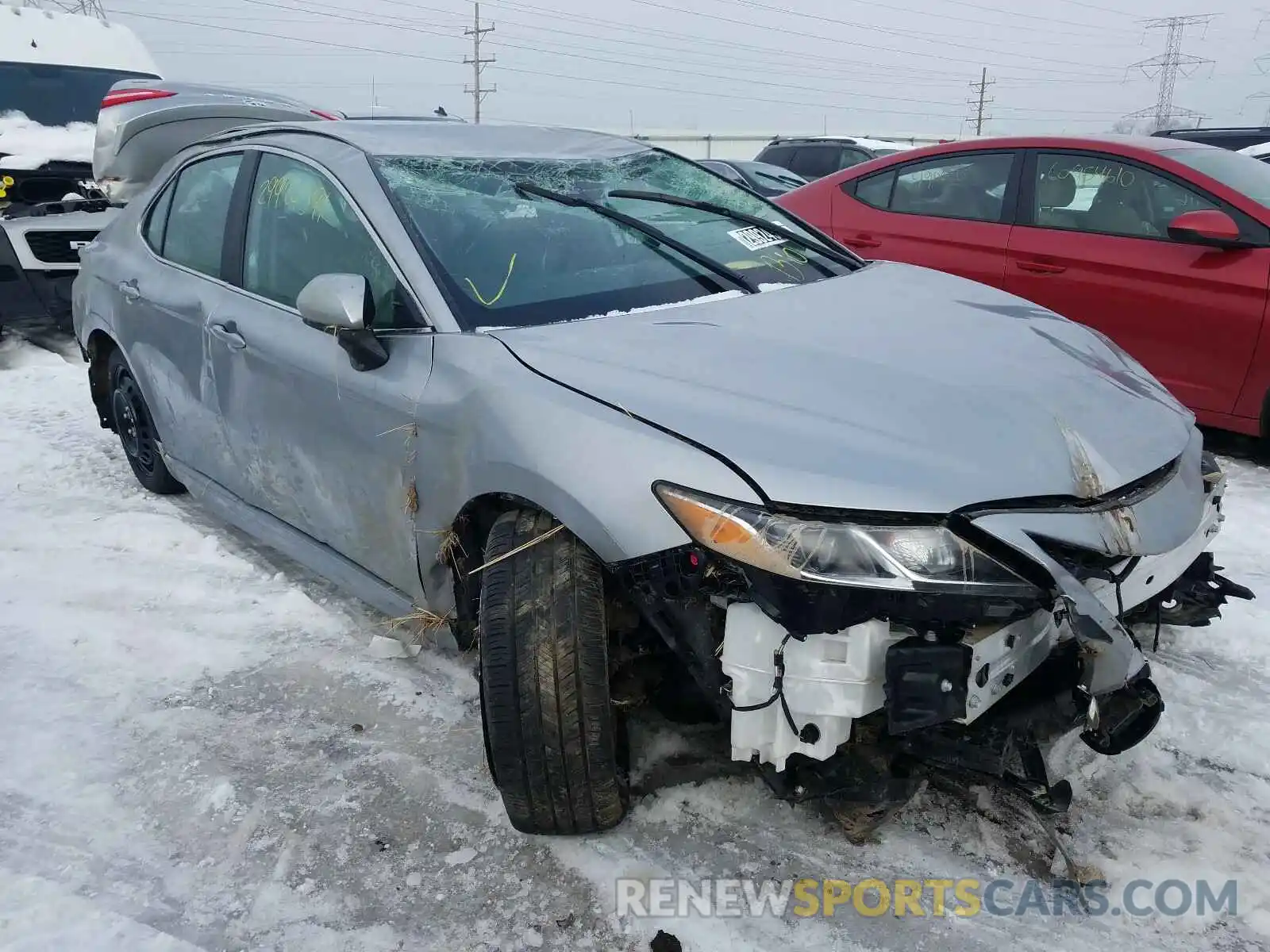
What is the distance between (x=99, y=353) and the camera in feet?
14.4

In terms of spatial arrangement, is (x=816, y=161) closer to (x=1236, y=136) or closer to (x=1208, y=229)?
(x=1236, y=136)

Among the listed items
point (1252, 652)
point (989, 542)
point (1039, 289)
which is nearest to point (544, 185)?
point (989, 542)

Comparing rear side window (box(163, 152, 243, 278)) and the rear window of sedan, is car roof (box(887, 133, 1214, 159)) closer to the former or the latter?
the rear window of sedan

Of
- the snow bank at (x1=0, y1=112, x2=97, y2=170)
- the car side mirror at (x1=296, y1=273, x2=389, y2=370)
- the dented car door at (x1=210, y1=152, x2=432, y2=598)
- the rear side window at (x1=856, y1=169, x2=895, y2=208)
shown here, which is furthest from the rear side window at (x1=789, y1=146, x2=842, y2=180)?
the car side mirror at (x1=296, y1=273, x2=389, y2=370)

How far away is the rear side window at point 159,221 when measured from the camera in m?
3.91

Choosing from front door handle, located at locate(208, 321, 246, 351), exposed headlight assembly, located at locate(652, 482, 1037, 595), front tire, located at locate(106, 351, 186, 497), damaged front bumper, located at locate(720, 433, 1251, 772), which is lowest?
front tire, located at locate(106, 351, 186, 497)

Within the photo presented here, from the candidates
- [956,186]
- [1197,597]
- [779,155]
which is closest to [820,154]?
[779,155]

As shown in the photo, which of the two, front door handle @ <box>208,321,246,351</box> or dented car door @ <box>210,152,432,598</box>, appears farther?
front door handle @ <box>208,321,246,351</box>

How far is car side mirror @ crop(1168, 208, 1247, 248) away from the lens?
4.33 meters

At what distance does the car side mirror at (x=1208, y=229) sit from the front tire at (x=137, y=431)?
4.56 m

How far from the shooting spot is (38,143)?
7328mm

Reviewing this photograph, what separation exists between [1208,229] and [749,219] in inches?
96.6

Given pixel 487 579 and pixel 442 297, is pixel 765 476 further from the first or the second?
pixel 442 297

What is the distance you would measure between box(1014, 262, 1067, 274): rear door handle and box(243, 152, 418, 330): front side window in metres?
3.61
